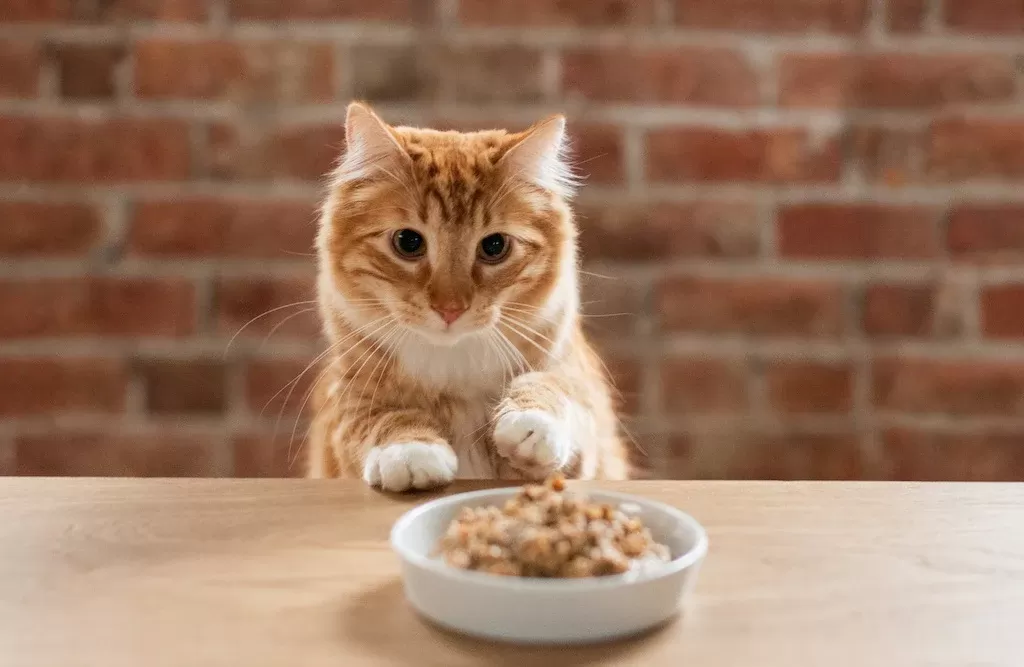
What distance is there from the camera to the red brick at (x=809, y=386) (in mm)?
1676

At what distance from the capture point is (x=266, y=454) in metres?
1.68

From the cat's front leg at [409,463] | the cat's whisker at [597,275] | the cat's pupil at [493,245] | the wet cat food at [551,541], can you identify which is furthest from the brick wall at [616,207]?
the wet cat food at [551,541]

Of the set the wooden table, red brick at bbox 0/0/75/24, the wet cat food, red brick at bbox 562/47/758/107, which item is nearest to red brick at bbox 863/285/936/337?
red brick at bbox 562/47/758/107

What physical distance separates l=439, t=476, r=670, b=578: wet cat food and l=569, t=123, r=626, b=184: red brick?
99cm

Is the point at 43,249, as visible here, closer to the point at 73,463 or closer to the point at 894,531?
the point at 73,463

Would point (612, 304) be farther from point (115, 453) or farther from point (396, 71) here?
point (115, 453)

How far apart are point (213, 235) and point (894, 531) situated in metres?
1.23

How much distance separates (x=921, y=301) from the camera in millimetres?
1648

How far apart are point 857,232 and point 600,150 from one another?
1.56 ft

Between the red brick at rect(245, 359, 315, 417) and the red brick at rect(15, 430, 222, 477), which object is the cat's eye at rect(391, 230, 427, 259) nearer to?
the red brick at rect(245, 359, 315, 417)

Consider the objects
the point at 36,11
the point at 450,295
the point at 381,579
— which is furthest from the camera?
the point at 36,11

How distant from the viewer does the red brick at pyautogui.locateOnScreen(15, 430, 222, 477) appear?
1669 millimetres

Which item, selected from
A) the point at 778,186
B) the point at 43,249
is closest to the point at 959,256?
the point at 778,186

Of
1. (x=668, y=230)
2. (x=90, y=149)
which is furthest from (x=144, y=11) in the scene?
(x=668, y=230)
